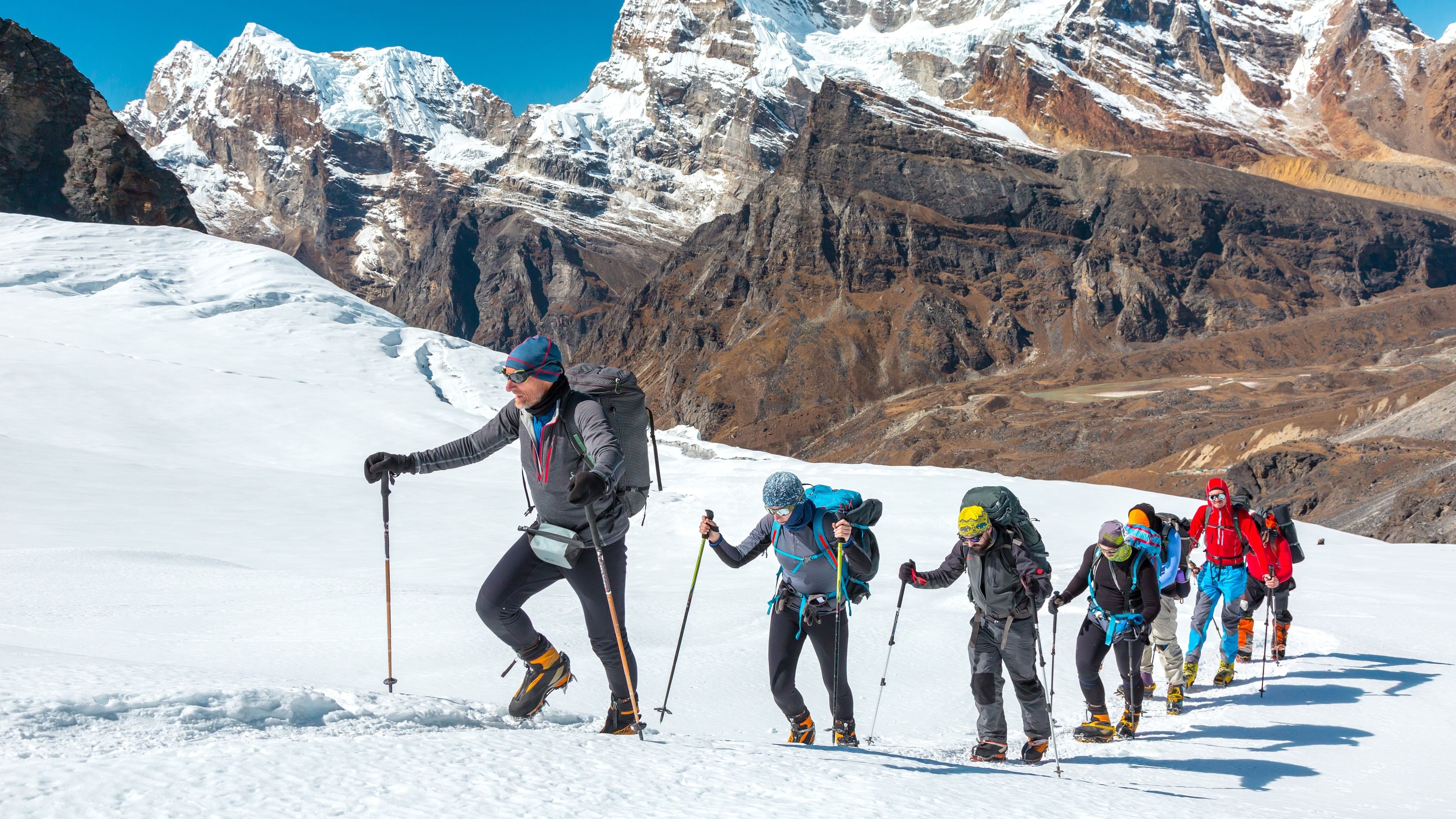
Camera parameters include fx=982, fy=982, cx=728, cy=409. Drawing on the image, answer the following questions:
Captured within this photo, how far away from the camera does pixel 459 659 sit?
26.8ft

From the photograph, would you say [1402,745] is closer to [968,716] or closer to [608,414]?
[968,716]

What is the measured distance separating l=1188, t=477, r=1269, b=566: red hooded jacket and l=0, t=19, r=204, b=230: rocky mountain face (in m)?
72.7

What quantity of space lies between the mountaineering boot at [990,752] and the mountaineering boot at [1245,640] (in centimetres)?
513

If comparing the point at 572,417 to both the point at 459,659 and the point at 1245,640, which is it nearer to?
the point at 459,659

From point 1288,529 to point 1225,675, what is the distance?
1.92 meters

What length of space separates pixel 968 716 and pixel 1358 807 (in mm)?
3033

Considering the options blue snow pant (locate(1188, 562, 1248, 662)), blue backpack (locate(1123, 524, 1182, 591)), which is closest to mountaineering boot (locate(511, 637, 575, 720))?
blue backpack (locate(1123, 524, 1182, 591))

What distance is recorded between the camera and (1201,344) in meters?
129

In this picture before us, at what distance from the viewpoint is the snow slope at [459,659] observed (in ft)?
13.5

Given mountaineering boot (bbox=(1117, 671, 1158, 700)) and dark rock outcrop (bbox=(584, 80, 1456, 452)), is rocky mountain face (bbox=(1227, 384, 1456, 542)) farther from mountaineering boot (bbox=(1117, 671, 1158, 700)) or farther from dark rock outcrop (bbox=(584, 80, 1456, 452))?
dark rock outcrop (bbox=(584, 80, 1456, 452))

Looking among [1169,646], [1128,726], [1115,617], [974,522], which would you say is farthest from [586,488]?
[1169,646]

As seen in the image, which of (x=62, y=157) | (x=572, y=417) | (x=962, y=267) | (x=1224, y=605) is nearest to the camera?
(x=572, y=417)

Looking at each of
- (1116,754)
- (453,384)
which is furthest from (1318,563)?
(453,384)

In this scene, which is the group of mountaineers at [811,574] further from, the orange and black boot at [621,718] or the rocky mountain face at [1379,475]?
the rocky mountain face at [1379,475]
